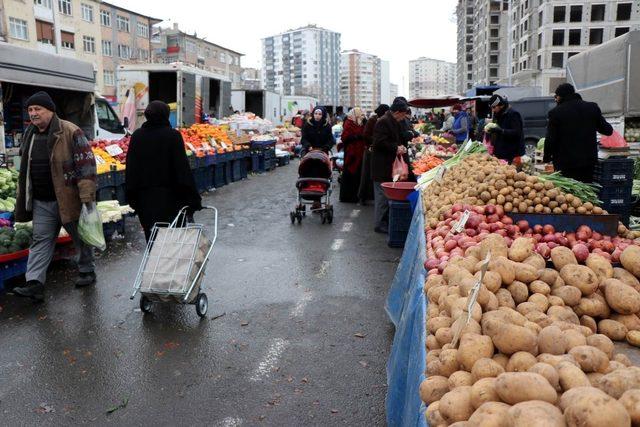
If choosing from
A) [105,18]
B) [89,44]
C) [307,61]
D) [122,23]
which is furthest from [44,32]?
[307,61]

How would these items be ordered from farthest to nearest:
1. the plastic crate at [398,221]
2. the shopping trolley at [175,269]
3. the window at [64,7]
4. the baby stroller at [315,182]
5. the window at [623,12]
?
1. the window at [623,12]
2. the window at [64,7]
3. the baby stroller at [315,182]
4. the plastic crate at [398,221]
5. the shopping trolley at [175,269]

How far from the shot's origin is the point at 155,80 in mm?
19438

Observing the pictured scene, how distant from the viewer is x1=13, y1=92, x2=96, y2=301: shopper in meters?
5.79

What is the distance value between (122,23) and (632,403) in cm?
6833

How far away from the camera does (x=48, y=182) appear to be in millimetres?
5887

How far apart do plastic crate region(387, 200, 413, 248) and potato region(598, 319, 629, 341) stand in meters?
5.40

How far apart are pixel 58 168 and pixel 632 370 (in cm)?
554

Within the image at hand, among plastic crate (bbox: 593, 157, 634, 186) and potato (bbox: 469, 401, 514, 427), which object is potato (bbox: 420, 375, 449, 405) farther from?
plastic crate (bbox: 593, 157, 634, 186)

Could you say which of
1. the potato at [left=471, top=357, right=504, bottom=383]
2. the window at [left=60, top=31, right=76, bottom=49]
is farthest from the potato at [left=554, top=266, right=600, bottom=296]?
the window at [left=60, top=31, right=76, bottom=49]

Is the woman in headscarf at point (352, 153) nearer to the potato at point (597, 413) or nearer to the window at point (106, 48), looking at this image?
the potato at point (597, 413)

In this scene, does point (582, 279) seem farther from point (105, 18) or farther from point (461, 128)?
point (105, 18)

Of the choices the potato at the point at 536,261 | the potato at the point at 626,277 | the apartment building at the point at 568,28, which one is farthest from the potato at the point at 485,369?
the apartment building at the point at 568,28

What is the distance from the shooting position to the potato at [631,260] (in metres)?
3.25

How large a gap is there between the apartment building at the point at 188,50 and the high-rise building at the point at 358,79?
258 ft
